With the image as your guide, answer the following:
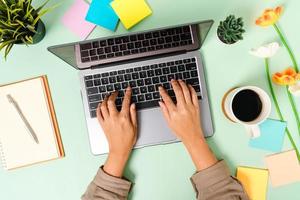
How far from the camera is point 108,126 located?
810 mm

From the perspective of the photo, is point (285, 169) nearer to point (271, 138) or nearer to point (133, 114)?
point (271, 138)

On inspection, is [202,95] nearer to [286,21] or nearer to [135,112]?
[135,112]

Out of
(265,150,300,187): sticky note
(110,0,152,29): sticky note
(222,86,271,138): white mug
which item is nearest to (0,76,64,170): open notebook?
(110,0,152,29): sticky note

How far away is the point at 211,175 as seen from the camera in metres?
0.78

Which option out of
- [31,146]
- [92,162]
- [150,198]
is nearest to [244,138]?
[150,198]

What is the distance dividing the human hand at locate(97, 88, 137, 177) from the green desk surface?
4cm

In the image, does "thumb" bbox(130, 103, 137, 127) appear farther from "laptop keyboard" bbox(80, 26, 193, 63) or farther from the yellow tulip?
the yellow tulip

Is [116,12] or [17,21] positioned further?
[116,12]

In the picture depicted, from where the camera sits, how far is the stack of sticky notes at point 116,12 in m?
0.83

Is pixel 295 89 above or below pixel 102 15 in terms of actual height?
below

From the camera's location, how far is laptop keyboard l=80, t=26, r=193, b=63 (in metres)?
0.79

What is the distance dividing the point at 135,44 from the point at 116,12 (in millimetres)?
99

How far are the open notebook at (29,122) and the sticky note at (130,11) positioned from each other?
0.24 metres

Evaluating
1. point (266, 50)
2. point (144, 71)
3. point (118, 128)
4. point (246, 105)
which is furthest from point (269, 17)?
point (118, 128)
